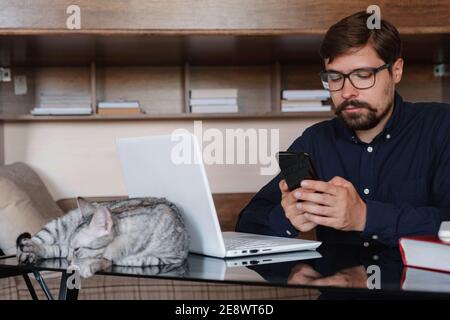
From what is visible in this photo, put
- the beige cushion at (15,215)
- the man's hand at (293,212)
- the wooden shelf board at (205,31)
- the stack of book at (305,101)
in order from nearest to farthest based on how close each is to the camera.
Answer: the man's hand at (293,212)
the beige cushion at (15,215)
the wooden shelf board at (205,31)
the stack of book at (305,101)

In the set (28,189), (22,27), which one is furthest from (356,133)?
(22,27)

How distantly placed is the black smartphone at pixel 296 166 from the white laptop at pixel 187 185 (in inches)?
5.4

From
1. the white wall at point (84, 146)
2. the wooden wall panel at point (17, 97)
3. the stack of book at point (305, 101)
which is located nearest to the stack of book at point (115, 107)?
the white wall at point (84, 146)

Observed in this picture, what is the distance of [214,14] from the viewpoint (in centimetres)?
255

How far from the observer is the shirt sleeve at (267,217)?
1545 mm

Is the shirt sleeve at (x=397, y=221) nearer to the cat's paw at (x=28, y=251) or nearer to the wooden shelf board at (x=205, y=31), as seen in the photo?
the cat's paw at (x=28, y=251)

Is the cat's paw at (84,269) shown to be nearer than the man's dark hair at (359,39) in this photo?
Yes

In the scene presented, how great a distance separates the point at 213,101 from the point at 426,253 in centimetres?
207

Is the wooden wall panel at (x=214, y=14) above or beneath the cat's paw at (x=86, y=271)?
above

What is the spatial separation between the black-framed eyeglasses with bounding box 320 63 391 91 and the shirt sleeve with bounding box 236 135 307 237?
0.30 meters

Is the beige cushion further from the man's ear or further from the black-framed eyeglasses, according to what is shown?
the man's ear

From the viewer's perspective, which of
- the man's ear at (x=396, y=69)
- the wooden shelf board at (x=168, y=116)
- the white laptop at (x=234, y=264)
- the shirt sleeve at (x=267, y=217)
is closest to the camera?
the white laptop at (x=234, y=264)

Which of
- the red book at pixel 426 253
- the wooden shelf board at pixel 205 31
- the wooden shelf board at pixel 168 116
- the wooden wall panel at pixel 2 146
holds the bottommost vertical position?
the red book at pixel 426 253
